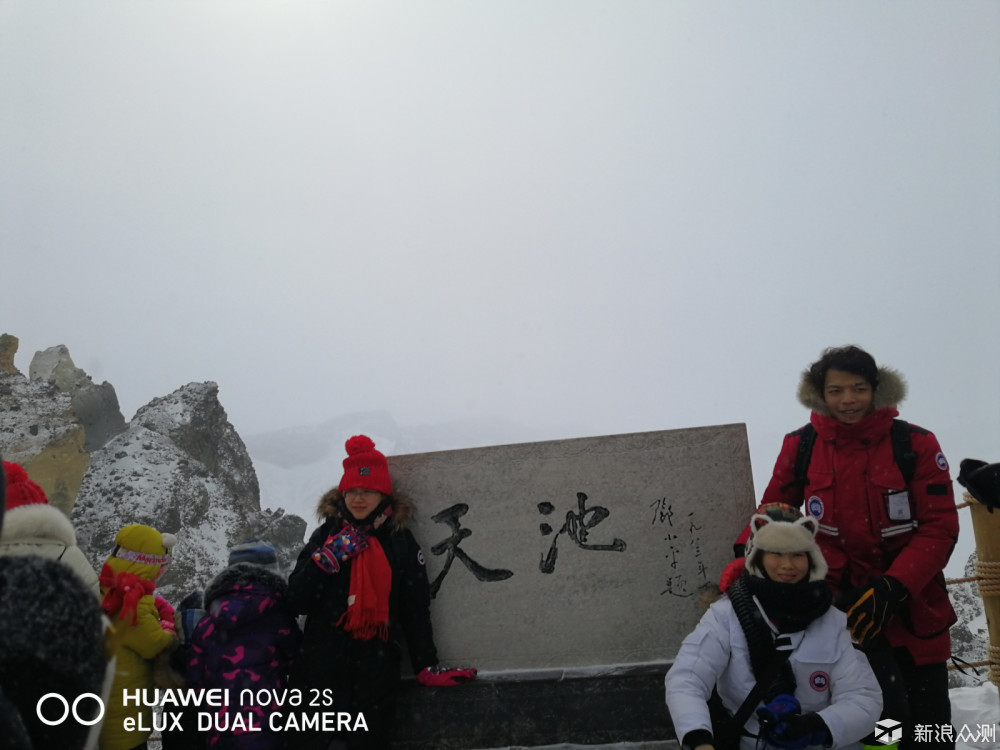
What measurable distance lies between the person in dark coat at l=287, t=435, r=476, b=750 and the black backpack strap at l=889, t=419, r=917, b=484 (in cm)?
210

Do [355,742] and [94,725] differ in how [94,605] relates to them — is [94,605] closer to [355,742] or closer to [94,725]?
[94,725]

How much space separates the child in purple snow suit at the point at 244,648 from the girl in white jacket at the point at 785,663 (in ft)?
5.67

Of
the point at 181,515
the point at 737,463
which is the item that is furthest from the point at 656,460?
the point at 181,515

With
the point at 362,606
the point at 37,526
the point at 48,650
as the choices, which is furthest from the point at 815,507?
the point at 37,526

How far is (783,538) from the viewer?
93.5 inches

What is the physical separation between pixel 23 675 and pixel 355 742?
7.50ft

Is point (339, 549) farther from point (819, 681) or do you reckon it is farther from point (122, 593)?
point (819, 681)

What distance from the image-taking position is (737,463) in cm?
351

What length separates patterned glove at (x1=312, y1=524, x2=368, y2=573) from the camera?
3090 mm

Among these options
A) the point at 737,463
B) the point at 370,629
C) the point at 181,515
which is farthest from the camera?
the point at 181,515

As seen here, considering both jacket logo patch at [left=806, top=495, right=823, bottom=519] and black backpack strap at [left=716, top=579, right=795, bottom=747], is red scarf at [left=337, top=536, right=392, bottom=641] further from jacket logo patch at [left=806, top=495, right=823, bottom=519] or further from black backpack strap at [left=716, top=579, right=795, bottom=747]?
jacket logo patch at [left=806, top=495, right=823, bottom=519]

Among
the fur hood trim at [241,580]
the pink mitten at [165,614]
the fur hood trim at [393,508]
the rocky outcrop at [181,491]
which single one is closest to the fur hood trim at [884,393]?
the fur hood trim at [393,508]

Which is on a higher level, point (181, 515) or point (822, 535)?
point (822, 535)

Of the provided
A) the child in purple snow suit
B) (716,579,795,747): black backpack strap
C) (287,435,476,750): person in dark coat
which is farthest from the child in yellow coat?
(716,579,795,747): black backpack strap
